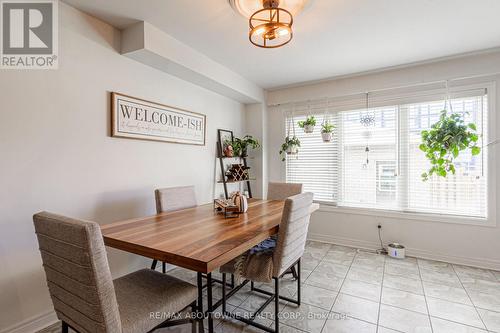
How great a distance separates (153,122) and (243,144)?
150 cm

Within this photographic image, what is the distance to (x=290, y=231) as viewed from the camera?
5.54ft

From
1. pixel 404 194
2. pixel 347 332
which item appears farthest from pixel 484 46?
pixel 347 332

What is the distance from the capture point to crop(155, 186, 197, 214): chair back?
2.26 meters

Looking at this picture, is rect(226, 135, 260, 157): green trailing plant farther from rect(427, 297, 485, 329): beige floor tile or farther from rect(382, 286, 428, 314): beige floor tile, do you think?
rect(427, 297, 485, 329): beige floor tile

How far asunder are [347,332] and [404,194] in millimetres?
2162

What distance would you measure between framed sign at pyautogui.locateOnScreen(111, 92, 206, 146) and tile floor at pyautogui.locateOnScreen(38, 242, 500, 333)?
5.06 ft

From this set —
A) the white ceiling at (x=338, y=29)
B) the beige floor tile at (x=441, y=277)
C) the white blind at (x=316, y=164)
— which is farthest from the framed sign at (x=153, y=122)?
the beige floor tile at (x=441, y=277)

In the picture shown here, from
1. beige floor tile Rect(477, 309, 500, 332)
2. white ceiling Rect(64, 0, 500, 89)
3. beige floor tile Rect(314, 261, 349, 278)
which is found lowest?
beige floor tile Rect(477, 309, 500, 332)

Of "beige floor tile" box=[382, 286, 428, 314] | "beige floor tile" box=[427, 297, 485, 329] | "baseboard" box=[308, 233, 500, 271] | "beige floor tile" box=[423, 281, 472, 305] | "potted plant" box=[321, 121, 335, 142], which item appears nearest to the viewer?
"beige floor tile" box=[427, 297, 485, 329]

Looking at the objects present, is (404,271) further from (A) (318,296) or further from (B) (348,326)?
(B) (348,326)

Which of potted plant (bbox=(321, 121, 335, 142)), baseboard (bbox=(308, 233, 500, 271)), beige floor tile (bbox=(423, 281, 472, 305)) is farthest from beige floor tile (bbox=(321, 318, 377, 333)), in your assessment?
potted plant (bbox=(321, 121, 335, 142))

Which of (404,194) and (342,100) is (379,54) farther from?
(404,194)

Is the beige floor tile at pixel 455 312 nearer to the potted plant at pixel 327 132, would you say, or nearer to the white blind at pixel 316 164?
the white blind at pixel 316 164

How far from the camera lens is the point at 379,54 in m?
2.82
